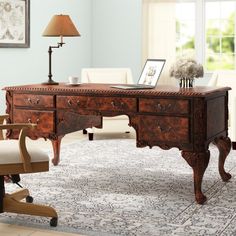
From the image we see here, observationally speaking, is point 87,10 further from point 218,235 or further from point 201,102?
point 218,235

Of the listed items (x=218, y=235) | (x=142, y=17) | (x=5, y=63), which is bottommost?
(x=218, y=235)

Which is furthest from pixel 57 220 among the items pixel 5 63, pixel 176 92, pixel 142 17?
pixel 142 17

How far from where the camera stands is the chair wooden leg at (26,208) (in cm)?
354

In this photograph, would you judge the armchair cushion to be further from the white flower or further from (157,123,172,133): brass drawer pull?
(157,123,172,133): brass drawer pull

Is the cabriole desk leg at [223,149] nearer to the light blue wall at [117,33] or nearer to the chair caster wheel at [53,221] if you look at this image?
the chair caster wheel at [53,221]

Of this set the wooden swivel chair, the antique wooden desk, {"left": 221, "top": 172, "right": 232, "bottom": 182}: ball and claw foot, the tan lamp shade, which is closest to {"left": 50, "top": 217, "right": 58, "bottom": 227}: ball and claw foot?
the wooden swivel chair

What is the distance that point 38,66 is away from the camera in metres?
8.38

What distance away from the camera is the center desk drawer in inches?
170

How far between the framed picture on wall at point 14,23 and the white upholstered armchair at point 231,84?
2889 mm

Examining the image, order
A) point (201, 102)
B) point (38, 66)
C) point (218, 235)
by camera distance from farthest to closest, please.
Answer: point (38, 66) → point (201, 102) → point (218, 235)

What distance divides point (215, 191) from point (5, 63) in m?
4.19

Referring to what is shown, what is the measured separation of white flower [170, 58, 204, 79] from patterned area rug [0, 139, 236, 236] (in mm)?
946

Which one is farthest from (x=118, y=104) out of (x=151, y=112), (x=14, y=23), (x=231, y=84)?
(x=14, y=23)

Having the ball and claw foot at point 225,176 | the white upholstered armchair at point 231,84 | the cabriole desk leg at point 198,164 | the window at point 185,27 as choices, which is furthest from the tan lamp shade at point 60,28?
the window at point 185,27
